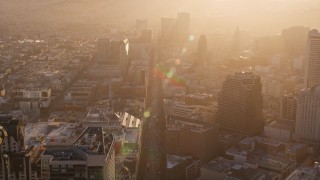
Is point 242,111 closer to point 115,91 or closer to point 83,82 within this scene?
point 115,91

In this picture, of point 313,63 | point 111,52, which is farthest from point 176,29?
point 313,63

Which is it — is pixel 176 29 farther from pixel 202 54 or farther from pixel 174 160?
pixel 174 160

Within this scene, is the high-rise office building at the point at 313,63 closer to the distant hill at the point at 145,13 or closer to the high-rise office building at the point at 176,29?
the high-rise office building at the point at 176,29

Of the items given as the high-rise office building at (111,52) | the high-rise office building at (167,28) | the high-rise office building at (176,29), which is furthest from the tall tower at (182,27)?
the high-rise office building at (111,52)

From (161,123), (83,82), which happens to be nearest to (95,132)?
(161,123)

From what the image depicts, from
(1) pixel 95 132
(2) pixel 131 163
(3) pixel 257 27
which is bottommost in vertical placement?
(2) pixel 131 163

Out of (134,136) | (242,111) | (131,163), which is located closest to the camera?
(131,163)
